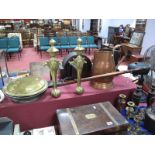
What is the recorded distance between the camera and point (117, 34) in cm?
515

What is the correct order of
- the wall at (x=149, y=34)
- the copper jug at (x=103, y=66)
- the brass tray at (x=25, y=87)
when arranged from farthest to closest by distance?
the wall at (x=149, y=34)
the copper jug at (x=103, y=66)
the brass tray at (x=25, y=87)

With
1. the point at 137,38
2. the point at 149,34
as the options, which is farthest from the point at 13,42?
the point at 149,34

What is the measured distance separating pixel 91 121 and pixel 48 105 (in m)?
0.31

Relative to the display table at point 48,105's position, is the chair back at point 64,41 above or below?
above

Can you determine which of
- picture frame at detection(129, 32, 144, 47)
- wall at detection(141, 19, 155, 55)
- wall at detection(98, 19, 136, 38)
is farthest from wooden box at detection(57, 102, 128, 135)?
wall at detection(98, 19, 136, 38)

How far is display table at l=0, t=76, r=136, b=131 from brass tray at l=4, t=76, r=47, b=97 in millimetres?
81

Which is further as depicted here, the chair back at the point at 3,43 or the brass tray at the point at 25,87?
the chair back at the point at 3,43

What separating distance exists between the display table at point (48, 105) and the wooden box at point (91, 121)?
9 centimetres

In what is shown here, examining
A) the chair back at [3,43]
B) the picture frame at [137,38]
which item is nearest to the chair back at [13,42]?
the chair back at [3,43]

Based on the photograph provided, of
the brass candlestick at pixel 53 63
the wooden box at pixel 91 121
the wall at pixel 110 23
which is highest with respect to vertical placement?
the wall at pixel 110 23

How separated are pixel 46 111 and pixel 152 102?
757 millimetres

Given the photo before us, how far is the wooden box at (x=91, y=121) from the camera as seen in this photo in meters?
0.79

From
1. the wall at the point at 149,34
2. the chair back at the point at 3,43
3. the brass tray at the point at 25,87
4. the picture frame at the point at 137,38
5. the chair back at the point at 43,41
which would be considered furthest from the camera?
the chair back at the point at 43,41

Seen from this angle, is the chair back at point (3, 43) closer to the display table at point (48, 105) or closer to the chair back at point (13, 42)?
the chair back at point (13, 42)
